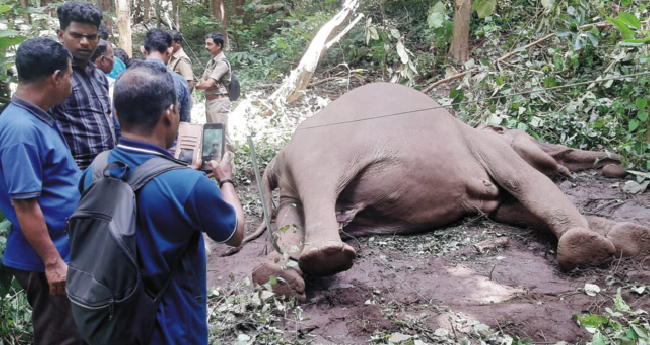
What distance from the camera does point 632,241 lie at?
11.4ft

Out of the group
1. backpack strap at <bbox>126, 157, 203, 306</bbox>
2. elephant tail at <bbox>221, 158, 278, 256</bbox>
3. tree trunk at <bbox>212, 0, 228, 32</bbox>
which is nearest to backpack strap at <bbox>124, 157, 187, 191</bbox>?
backpack strap at <bbox>126, 157, 203, 306</bbox>

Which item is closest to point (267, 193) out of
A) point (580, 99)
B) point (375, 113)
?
point (375, 113)

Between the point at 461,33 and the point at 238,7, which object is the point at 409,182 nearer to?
the point at 461,33

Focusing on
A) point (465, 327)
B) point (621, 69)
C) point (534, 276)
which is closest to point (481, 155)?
point (534, 276)

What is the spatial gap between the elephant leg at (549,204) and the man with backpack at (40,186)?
9.58ft

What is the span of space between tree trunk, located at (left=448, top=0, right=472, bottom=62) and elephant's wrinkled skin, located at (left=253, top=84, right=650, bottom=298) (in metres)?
5.44

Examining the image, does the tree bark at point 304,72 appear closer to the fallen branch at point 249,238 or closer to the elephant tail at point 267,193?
the elephant tail at point 267,193

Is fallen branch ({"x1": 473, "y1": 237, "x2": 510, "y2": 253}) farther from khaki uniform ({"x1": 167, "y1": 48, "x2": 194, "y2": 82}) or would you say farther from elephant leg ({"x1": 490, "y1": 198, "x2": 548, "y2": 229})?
khaki uniform ({"x1": 167, "y1": 48, "x2": 194, "y2": 82})

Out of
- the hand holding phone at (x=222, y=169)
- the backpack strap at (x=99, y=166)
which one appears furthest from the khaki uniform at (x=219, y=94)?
the backpack strap at (x=99, y=166)

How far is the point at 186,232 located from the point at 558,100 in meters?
6.01

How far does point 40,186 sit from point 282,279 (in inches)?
57.9

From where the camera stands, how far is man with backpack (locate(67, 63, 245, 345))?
1.48m

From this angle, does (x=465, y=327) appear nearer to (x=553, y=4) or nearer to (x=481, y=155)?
(x=481, y=155)

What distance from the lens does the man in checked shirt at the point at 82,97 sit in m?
2.69
